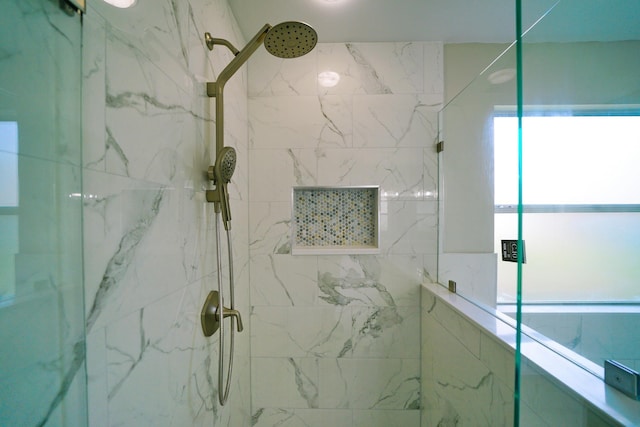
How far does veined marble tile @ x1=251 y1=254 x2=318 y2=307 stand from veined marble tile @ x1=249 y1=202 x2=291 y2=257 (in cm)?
5

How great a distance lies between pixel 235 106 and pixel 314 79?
0.52 meters

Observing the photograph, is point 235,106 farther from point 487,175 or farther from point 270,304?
point 487,175

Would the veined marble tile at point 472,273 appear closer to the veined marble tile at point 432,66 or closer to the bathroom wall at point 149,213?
the veined marble tile at point 432,66

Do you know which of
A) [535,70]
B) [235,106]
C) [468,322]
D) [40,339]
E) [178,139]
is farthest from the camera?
[235,106]

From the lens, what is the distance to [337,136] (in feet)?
4.94

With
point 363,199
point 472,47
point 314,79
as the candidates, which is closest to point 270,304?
point 363,199

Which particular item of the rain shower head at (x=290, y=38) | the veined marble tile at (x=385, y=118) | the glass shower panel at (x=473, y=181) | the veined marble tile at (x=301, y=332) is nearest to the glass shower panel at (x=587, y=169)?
the glass shower panel at (x=473, y=181)

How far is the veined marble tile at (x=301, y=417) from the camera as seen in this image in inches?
58.7

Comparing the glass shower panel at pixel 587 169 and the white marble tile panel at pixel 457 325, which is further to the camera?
the white marble tile panel at pixel 457 325

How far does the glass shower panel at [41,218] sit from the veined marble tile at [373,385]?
1340mm

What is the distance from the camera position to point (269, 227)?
1.52m

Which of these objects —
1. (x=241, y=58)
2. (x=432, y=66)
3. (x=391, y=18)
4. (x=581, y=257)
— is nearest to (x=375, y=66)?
(x=391, y=18)

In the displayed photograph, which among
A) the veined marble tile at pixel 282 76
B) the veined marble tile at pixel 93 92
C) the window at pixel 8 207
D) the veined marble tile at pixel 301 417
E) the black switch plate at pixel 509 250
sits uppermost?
the veined marble tile at pixel 282 76

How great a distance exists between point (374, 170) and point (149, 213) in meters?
1.18
